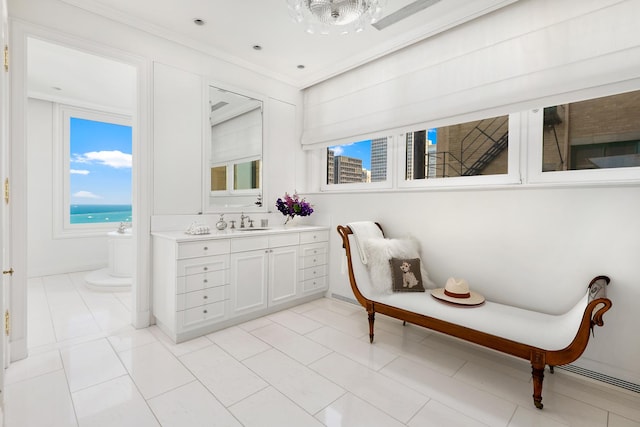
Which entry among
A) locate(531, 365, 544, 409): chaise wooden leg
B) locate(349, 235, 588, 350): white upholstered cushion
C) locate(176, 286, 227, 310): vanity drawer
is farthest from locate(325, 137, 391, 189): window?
locate(531, 365, 544, 409): chaise wooden leg

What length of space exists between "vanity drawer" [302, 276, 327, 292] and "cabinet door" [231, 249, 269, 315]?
56cm

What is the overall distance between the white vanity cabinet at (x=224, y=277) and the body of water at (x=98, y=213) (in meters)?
3.22

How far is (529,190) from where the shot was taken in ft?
7.49

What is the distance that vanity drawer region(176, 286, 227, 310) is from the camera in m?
2.51

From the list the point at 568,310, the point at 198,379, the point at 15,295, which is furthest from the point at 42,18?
the point at 568,310

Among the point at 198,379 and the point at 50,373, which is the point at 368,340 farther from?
the point at 50,373

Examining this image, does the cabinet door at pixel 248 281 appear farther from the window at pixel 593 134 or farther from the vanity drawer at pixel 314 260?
the window at pixel 593 134

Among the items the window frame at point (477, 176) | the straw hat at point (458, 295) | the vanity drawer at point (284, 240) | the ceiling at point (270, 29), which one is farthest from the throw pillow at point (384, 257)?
the ceiling at point (270, 29)

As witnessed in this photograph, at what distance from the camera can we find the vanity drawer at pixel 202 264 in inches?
98.3

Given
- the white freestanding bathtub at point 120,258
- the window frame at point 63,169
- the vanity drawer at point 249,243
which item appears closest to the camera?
Answer: the vanity drawer at point 249,243

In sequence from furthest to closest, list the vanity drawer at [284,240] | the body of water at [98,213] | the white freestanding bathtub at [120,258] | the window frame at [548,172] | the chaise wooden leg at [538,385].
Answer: the body of water at [98,213], the white freestanding bathtub at [120,258], the vanity drawer at [284,240], the window frame at [548,172], the chaise wooden leg at [538,385]

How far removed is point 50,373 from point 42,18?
103 inches

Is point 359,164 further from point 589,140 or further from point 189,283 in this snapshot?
point 189,283

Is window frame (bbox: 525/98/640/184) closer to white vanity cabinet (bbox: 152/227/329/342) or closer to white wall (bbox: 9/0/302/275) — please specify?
white vanity cabinet (bbox: 152/227/329/342)
